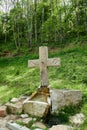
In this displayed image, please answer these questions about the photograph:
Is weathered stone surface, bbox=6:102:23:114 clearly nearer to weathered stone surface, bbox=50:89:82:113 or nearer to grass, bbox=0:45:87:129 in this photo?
weathered stone surface, bbox=50:89:82:113

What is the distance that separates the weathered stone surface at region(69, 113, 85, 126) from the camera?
605cm

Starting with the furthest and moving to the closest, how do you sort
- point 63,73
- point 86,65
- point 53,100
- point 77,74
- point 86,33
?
point 86,33, point 86,65, point 63,73, point 77,74, point 53,100

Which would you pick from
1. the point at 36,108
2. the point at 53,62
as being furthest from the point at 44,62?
the point at 36,108

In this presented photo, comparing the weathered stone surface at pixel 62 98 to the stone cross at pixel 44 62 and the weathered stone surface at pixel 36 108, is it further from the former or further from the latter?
the stone cross at pixel 44 62

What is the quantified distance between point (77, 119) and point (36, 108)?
114 cm

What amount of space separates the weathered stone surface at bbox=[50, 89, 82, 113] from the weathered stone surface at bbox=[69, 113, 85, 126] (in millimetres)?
495

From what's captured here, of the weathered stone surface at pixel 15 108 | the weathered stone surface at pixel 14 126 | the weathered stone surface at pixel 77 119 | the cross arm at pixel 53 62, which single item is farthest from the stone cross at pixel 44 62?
the weathered stone surface at pixel 14 126

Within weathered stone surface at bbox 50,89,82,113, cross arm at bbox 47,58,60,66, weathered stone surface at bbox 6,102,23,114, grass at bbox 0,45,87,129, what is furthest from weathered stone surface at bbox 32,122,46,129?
cross arm at bbox 47,58,60,66

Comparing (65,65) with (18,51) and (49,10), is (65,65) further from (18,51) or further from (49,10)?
(49,10)

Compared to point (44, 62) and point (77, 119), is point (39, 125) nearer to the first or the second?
point (77, 119)

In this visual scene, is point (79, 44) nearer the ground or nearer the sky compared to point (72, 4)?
nearer the ground

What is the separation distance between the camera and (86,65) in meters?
13.1

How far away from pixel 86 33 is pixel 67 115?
18.5 meters

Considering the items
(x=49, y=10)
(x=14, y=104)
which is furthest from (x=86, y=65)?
(x=49, y=10)
